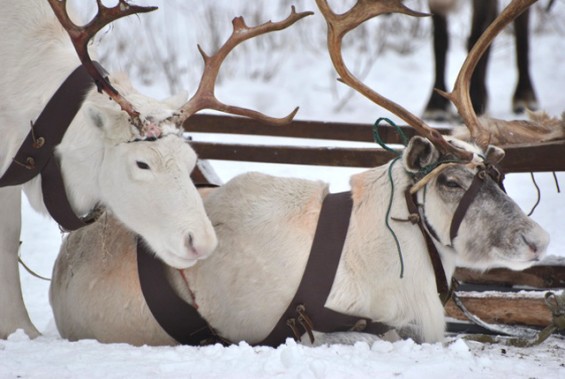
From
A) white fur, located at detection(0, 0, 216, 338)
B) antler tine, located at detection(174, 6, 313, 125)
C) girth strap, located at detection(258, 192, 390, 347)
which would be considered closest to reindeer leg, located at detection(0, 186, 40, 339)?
white fur, located at detection(0, 0, 216, 338)

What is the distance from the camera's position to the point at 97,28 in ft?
11.5

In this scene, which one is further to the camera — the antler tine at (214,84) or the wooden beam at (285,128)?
the wooden beam at (285,128)

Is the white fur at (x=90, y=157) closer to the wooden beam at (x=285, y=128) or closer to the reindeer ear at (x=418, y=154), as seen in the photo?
the reindeer ear at (x=418, y=154)

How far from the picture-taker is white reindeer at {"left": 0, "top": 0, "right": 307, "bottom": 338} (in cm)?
330

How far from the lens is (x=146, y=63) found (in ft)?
37.7

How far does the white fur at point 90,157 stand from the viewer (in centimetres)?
329

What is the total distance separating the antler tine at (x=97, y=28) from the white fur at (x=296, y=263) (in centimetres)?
64

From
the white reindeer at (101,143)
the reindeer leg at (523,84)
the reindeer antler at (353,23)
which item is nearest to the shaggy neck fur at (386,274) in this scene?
the reindeer antler at (353,23)

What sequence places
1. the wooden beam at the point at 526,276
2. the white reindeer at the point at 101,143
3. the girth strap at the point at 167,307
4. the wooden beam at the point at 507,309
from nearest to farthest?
the white reindeer at the point at 101,143 → the girth strap at the point at 167,307 → the wooden beam at the point at 507,309 → the wooden beam at the point at 526,276

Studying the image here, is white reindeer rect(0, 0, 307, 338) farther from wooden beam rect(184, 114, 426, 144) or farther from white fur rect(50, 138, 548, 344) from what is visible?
wooden beam rect(184, 114, 426, 144)

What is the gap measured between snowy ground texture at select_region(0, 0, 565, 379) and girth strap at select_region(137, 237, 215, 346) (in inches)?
9.7

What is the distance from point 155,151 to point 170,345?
31.6 inches

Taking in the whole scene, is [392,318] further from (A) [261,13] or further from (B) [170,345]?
(A) [261,13]

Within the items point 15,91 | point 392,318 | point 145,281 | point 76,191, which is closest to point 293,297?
point 392,318
